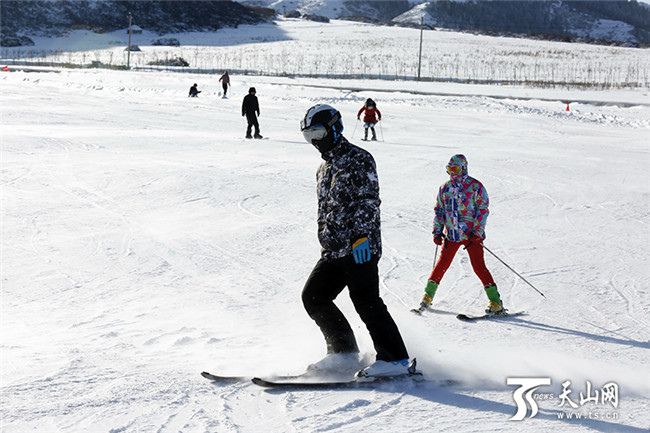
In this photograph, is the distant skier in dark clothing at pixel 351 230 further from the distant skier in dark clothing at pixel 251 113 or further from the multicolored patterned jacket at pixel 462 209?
the distant skier in dark clothing at pixel 251 113

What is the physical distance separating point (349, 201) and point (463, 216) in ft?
5.85

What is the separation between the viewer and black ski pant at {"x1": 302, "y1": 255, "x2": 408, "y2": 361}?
3.62 m

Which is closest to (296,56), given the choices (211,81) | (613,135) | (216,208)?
(211,81)

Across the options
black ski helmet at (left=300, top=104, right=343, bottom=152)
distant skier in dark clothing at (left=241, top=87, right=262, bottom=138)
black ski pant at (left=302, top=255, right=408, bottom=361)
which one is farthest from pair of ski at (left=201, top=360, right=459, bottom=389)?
distant skier in dark clothing at (left=241, top=87, right=262, bottom=138)

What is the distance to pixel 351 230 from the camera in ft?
11.8

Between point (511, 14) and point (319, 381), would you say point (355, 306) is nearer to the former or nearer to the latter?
point (319, 381)

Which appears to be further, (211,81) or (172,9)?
(172,9)

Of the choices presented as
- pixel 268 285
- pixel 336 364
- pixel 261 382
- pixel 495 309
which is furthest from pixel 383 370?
pixel 268 285

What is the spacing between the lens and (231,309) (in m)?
5.57

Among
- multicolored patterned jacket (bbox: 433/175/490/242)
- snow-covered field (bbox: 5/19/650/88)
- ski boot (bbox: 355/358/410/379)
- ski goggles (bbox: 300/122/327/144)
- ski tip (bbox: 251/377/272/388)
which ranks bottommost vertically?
ski tip (bbox: 251/377/272/388)

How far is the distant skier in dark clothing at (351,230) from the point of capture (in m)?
3.56

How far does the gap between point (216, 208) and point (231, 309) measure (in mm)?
4139

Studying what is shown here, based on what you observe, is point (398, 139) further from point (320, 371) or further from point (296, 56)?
point (296, 56)

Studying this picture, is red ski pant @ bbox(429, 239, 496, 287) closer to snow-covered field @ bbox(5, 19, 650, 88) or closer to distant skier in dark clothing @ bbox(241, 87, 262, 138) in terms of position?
distant skier in dark clothing @ bbox(241, 87, 262, 138)
